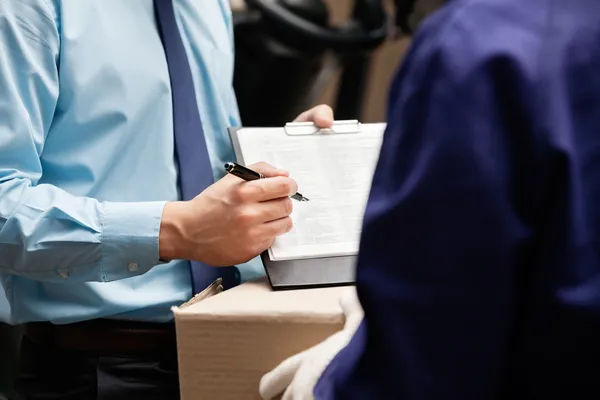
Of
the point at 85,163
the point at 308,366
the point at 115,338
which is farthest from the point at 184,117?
the point at 308,366

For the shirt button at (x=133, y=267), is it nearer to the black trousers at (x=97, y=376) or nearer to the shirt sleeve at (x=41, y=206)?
the shirt sleeve at (x=41, y=206)

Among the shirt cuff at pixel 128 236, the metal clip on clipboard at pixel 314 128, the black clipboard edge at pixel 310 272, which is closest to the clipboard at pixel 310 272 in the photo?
the black clipboard edge at pixel 310 272

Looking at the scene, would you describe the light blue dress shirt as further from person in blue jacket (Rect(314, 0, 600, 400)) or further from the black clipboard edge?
person in blue jacket (Rect(314, 0, 600, 400))

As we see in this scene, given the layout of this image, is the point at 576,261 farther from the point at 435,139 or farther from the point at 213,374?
the point at 213,374

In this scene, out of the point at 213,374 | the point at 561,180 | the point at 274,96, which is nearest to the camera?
the point at 561,180

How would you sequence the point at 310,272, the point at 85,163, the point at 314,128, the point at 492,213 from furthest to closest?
the point at 314,128
the point at 85,163
the point at 310,272
the point at 492,213

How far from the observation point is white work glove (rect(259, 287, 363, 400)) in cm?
53

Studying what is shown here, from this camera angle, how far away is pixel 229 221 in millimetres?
789

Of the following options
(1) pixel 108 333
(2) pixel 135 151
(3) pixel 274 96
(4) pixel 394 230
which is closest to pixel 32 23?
(2) pixel 135 151

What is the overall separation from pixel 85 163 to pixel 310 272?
31cm

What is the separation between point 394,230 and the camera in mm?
388

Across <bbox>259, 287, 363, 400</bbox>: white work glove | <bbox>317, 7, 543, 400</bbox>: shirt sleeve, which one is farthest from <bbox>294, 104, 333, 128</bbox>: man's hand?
→ <bbox>317, 7, 543, 400</bbox>: shirt sleeve

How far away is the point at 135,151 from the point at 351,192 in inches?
10.5

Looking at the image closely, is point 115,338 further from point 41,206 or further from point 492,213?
point 492,213
